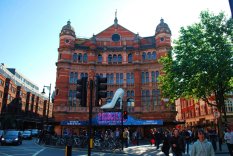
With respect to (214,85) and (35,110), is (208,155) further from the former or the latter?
(35,110)

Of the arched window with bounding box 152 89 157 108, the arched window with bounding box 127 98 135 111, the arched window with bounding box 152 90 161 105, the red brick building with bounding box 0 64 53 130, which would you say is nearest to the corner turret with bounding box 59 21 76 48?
the red brick building with bounding box 0 64 53 130

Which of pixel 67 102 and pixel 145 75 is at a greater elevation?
pixel 145 75

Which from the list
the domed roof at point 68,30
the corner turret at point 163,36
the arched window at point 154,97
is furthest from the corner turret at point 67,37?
the arched window at point 154,97

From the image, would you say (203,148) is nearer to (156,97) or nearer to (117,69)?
(156,97)

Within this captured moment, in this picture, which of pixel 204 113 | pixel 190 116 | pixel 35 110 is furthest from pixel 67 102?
pixel 35 110

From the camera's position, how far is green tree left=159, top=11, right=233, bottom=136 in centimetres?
2220

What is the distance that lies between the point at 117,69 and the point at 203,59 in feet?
78.6

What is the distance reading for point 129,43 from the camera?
47.1m

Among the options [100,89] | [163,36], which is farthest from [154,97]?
[100,89]

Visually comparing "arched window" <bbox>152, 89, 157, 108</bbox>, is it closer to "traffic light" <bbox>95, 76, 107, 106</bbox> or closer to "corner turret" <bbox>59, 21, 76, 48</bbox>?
"corner turret" <bbox>59, 21, 76, 48</bbox>

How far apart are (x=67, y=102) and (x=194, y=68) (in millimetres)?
25870

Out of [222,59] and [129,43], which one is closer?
[222,59]

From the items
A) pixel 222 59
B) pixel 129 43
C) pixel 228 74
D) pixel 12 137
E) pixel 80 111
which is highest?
pixel 129 43

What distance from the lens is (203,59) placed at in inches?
882
